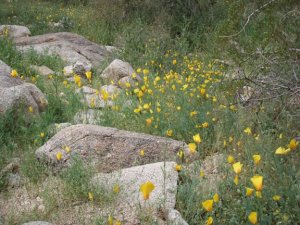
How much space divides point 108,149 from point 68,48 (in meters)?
5.20

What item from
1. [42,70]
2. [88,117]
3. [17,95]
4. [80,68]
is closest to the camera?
[17,95]

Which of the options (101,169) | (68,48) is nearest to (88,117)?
(101,169)

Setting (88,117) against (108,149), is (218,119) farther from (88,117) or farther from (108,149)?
(88,117)

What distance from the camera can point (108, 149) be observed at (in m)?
3.98

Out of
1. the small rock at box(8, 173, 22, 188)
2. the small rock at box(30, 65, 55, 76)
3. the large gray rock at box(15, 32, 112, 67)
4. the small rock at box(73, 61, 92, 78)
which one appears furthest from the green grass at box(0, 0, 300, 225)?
the large gray rock at box(15, 32, 112, 67)

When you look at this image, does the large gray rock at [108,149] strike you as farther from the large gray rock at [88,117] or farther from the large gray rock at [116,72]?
the large gray rock at [116,72]

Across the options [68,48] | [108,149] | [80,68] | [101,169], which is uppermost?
[108,149]

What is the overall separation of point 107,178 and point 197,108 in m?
1.62

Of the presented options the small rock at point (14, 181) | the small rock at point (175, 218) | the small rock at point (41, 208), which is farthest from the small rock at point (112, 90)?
the small rock at point (175, 218)

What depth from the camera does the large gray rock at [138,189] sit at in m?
3.20

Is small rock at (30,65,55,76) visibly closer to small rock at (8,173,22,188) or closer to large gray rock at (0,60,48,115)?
large gray rock at (0,60,48,115)

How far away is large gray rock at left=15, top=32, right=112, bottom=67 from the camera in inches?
331

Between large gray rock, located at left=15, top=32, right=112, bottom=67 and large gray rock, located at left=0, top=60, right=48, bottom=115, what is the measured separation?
9.01 ft

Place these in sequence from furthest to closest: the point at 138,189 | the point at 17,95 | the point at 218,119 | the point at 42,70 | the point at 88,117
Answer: the point at 42,70
the point at 88,117
the point at 17,95
the point at 218,119
the point at 138,189
